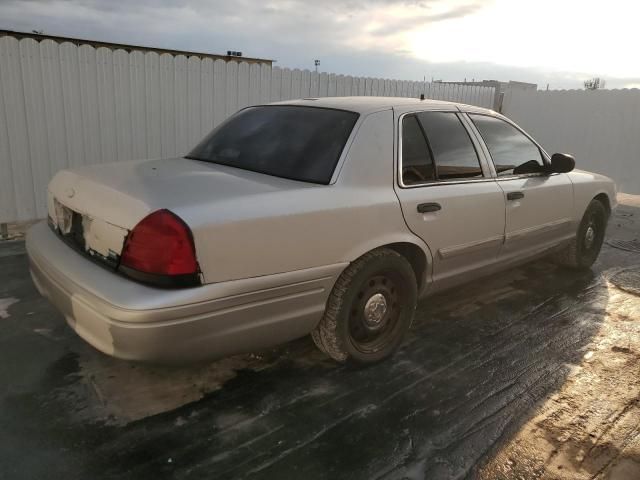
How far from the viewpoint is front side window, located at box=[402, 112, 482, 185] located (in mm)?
3229

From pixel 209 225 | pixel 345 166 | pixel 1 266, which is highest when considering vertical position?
pixel 345 166

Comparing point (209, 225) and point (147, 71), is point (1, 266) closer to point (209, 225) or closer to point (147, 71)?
point (147, 71)

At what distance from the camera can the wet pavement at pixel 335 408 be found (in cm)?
233

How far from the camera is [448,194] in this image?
3.35 meters

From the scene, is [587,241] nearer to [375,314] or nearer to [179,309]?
[375,314]

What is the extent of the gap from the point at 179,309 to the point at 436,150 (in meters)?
2.04

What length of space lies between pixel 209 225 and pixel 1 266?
3563 mm

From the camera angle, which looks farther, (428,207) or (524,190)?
(524,190)

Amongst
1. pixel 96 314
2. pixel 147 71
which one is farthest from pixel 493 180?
pixel 147 71

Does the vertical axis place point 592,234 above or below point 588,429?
above

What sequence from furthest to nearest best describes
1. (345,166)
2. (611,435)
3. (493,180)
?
(493,180) < (345,166) < (611,435)

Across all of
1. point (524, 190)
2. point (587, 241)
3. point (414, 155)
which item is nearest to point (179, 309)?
point (414, 155)

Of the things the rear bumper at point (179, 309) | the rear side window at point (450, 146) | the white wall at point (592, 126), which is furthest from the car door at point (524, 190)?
the white wall at point (592, 126)

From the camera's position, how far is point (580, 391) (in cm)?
301
